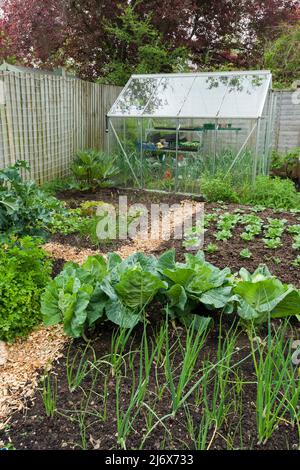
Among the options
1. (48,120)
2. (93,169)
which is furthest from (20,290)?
(48,120)

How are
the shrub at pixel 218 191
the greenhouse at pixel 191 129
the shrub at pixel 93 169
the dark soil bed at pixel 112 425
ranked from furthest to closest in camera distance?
1. the shrub at pixel 93 169
2. the greenhouse at pixel 191 129
3. the shrub at pixel 218 191
4. the dark soil bed at pixel 112 425

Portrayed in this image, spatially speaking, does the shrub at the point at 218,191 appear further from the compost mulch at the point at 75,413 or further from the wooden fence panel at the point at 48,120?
the compost mulch at the point at 75,413

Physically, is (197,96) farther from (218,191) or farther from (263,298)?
(263,298)

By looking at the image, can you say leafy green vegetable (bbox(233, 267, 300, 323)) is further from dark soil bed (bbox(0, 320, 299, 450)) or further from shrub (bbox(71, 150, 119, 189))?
shrub (bbox(71, 150, 119, 189))

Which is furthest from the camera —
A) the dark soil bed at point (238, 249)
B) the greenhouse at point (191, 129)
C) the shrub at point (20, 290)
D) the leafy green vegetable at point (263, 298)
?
the greenhouse at point (191, 129)

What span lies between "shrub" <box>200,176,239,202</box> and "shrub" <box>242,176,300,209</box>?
0.22m

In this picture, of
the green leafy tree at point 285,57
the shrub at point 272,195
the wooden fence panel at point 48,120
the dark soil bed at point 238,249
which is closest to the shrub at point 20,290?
the dark soil bed at point 238,249

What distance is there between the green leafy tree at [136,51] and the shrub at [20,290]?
7253 mm

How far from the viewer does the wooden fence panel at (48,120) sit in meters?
5.39

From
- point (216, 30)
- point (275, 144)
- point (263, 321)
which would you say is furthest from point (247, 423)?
point (216, 30)

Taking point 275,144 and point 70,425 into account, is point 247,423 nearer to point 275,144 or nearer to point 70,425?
point 70,425

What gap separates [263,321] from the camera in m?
2.38

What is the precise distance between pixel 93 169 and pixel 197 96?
225 centimetres

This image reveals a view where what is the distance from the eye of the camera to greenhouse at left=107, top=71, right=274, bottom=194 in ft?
20.4
